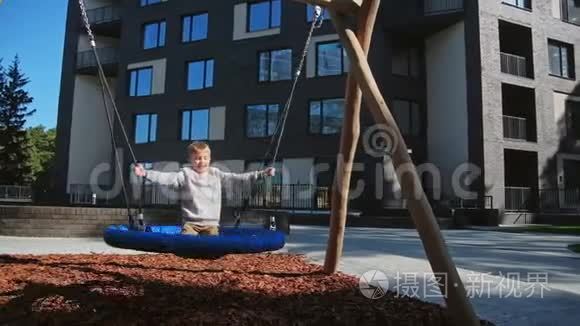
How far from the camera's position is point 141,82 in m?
31.5

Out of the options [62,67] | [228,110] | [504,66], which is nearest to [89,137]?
[62,67]

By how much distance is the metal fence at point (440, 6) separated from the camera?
23517 mm

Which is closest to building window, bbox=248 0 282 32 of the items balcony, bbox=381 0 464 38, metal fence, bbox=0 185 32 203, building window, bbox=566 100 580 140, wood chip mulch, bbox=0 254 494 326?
balcony, bbox=381 0 464 38

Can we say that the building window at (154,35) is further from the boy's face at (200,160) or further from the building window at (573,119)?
the boy's face at (200,160)

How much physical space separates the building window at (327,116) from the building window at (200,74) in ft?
23.4

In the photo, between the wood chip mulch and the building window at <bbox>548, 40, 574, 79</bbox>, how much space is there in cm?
2475

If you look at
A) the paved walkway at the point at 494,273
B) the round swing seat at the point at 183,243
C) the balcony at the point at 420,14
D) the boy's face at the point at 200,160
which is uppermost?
the balcony at the point at 420,14

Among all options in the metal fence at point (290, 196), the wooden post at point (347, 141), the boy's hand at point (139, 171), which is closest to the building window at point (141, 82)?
the metal fence at point (290, 196)

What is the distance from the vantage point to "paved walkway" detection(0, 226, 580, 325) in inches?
164

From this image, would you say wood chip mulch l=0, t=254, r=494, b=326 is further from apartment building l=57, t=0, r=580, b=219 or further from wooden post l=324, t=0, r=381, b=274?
apartment building l=57, t=0, r=580, b=219

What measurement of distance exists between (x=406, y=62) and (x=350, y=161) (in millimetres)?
21680

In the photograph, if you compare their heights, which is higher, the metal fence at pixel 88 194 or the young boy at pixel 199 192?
the metal fence at pixel 88 194

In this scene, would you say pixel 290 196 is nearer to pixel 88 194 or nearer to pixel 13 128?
pixel 88 194

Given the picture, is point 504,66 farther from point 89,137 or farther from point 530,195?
point 89,137
